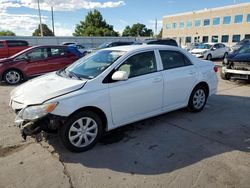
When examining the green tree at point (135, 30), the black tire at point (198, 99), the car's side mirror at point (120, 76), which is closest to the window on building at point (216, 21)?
the green tree at point (135, 30)

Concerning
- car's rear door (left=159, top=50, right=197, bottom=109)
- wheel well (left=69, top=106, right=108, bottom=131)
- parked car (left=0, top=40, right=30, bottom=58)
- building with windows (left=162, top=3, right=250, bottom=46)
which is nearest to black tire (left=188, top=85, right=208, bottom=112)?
car's rear door (left=159, top=50, right=197, bottom=109)

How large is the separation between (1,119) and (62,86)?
8.09 ft

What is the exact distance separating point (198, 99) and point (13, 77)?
23.9 ft

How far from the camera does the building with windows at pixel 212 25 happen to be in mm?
46875

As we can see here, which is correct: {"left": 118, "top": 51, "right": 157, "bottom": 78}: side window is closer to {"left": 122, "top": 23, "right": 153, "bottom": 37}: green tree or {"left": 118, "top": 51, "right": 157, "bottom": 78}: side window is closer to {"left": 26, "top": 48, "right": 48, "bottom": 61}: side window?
{"left": 26, "top": 48, "right": 48, "bottom": 61}: side window

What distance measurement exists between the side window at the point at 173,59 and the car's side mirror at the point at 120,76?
1.20 metres

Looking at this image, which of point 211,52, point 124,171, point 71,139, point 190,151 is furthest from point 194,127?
point 211,52

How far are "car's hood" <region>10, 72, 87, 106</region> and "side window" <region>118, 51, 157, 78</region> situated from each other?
855mm

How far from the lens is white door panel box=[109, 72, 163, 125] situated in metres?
3.91

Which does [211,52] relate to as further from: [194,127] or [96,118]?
[96,118]

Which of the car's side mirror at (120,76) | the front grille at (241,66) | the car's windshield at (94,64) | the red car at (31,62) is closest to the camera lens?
the car's side mirror at (120,76)

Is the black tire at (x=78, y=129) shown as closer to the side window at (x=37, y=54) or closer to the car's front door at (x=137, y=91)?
the car's front door at (x=137, y=91)

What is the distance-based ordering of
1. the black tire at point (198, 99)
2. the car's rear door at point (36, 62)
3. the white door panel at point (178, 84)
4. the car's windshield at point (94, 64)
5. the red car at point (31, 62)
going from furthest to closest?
the car's rear door at point (36, 62) < the red car at point (31, 62) < the black tire at point (198, 99) < the white door panel at point (178, 84) < the car's windshield at point (94, 64)

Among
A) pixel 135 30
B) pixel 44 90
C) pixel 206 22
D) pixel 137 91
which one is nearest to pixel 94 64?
pixel 137 91
